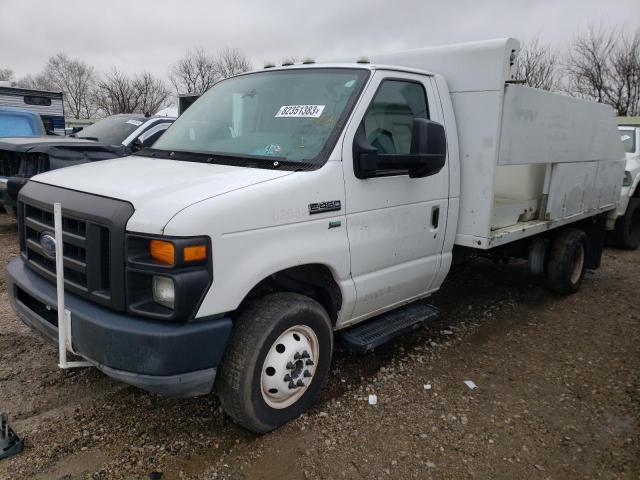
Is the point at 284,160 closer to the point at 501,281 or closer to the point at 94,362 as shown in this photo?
the point at 94,362

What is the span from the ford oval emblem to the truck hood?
304 millimetres

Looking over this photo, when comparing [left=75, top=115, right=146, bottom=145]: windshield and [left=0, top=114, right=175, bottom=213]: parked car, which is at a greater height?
[left=75, top=115, right=146, bottom=145]: windshield

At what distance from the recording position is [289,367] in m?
3.08

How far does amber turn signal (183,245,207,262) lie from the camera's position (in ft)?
8.14

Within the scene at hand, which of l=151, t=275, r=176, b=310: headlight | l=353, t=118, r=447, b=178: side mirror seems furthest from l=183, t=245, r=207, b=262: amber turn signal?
l=353, t=118, r=447, b=178: side mirror

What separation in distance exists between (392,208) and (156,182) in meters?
1.56

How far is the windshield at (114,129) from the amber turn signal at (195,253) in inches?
261

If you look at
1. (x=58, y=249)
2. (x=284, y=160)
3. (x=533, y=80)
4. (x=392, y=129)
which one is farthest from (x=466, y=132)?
(x=533, y=80)

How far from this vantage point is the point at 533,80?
3061 cm

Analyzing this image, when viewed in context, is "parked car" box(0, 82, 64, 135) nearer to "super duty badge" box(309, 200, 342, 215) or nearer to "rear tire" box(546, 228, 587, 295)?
"rear tire" box(546, 228, 587, 295)

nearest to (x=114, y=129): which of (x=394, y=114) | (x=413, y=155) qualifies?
(x=394, y=114)

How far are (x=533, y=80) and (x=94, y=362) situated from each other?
107 ft

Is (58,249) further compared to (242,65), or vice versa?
(242,65)

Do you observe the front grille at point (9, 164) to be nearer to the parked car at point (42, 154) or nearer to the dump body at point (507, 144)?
the parked car at point (42, 154)
